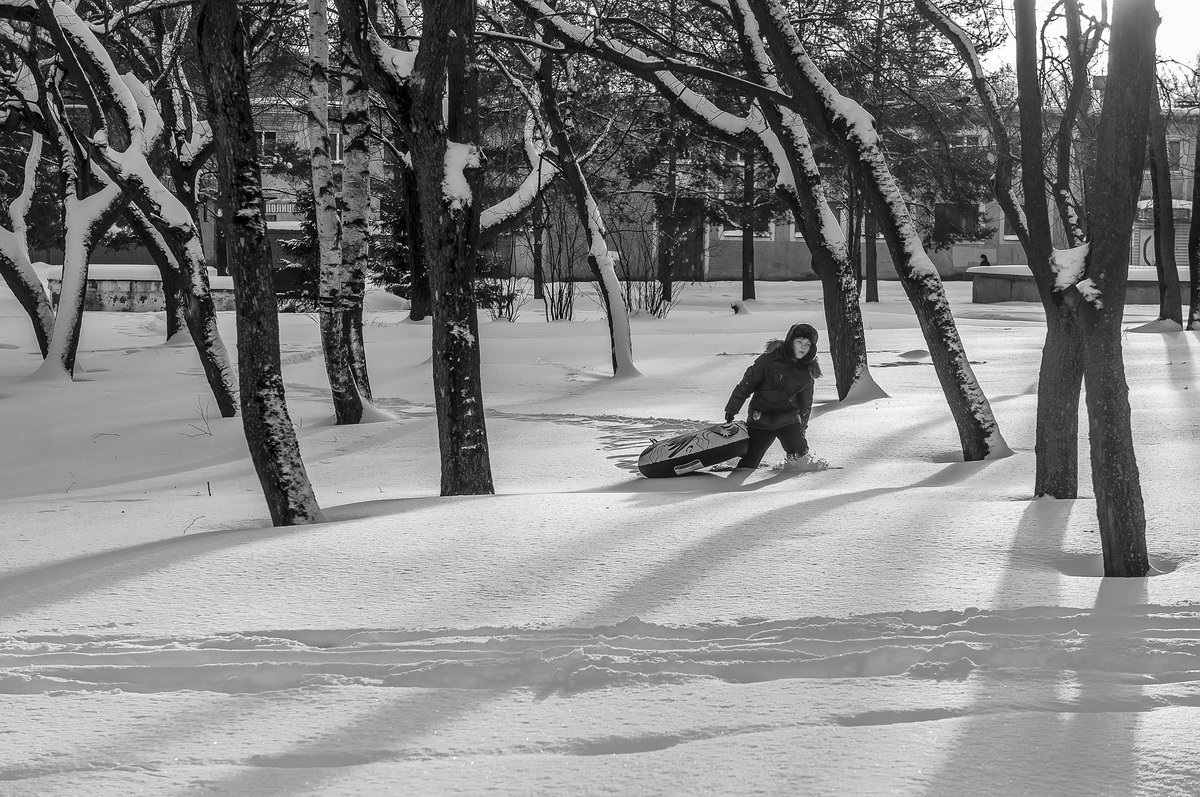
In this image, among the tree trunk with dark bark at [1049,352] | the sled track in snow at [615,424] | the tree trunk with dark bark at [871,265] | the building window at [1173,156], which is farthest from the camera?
the tree trunk with dark bark at [871,265]

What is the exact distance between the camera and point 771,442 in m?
8.53

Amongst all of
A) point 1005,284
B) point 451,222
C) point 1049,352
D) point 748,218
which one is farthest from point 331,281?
point 1005,284

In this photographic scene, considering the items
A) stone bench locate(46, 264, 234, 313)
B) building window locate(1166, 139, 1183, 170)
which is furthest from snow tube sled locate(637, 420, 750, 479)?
stone bench locate(46, 264, 234, 313)

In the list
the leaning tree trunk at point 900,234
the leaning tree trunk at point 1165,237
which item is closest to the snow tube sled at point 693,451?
the leaning tree trunk at point 900,234

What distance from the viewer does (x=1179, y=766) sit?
2.80m

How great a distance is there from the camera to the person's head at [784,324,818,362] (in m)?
8.15

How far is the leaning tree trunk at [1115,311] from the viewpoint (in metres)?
4.27

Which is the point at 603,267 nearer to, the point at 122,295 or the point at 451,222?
the point at 451,222

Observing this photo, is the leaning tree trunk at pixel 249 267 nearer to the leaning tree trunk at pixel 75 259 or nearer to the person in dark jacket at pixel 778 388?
the person in dark jacket at pixel 778 388

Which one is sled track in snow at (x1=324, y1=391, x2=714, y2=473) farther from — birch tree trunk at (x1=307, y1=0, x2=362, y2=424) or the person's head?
the person's head

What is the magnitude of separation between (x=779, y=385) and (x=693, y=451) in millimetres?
803

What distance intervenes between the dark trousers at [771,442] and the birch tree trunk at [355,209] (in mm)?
4735

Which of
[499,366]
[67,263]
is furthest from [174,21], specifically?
[499,366]

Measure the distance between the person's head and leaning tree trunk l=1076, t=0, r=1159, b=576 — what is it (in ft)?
12.2
